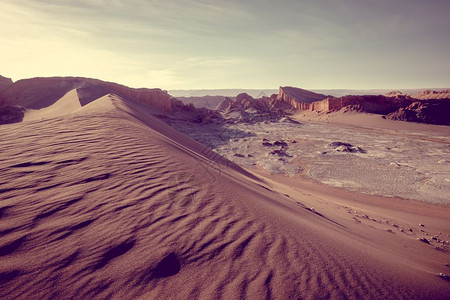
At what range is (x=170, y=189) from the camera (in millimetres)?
3102

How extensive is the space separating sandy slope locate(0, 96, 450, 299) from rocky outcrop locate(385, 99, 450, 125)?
104 feet

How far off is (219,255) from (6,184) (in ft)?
8.17

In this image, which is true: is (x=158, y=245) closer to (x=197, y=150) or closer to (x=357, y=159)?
(x=197, y=150)

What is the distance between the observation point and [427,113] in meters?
28.2

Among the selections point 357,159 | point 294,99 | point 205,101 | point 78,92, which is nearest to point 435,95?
point 294,99

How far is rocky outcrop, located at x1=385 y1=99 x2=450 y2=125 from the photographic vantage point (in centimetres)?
2773

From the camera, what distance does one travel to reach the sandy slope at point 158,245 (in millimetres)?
1695

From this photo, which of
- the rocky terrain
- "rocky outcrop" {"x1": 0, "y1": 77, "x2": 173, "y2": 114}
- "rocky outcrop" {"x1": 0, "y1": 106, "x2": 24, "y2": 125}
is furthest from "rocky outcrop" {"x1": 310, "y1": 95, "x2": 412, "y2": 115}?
"rocky outcrop" {"x1": 0, "y1": 106, "x2": 24, "y2": 125}

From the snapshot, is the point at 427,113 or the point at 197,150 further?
the point at 427,113

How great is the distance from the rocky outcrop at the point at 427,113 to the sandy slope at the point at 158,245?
31788mm

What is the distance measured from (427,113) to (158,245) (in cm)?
3560

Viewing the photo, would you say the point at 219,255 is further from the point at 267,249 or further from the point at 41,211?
the point at 41,211

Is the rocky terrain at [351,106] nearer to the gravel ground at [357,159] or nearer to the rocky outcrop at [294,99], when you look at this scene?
the rocky outcrop at [294,99]

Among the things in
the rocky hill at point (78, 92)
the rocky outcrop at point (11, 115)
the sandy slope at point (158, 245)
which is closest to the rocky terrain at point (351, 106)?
the rocky hill at point (78, 92)
